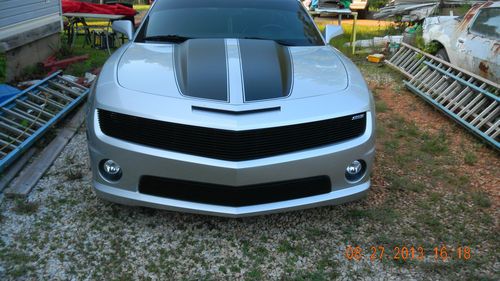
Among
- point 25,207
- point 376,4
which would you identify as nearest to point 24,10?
point 25,207

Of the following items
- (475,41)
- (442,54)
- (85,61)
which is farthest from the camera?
(85,61)

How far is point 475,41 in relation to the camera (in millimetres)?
5887

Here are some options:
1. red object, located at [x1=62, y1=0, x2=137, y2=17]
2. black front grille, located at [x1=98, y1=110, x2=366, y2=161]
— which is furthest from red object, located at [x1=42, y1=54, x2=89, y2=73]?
black front grille, located at [x1=98, y1=110, x2=366, y2=161]

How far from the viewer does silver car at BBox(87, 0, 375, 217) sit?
8.72 feet

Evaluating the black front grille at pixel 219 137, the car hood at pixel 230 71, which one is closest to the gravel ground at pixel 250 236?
the black front grille at pixel 219 137

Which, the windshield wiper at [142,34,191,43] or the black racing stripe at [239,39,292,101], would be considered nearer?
the black racing stripe at [239,39,292,101]

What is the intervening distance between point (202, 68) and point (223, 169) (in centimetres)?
81

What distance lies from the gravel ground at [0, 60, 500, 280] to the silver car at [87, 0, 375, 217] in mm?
295

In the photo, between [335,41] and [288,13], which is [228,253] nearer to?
[288,13]

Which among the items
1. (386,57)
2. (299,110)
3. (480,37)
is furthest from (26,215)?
(386,57)

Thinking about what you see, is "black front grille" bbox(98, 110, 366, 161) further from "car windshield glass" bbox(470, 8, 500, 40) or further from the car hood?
"car windshield glass" bbox(470, 8, 500, 40)

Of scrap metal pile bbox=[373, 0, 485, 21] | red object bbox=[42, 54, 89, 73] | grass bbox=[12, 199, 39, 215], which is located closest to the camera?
grass bbox=[12, 199, 39, 215]

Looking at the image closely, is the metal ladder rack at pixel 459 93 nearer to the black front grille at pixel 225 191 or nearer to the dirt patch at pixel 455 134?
the dirt patch at pixel 455 134
